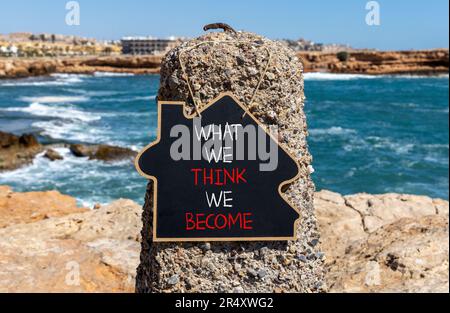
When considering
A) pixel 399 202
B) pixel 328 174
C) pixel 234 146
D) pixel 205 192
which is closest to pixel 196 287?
pixel 205 192

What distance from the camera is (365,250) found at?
587cm

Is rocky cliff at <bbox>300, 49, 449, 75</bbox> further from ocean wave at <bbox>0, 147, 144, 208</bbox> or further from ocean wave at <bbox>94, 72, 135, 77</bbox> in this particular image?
ocean wave at <bbox>0, 147, 144, 208</bbox>

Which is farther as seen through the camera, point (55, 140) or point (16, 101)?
point (16, 101)

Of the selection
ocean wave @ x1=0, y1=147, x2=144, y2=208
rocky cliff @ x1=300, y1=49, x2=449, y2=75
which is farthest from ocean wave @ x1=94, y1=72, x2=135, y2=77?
ocean wave @ x1=0, y1=147, x2=144, y2=208

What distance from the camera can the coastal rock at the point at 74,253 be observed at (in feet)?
16.8

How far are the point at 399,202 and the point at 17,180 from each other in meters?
12.8

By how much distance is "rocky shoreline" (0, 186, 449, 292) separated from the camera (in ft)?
16.6

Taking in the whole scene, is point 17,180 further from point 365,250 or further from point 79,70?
point 79,70

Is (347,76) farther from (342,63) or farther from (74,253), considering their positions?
(74,253)

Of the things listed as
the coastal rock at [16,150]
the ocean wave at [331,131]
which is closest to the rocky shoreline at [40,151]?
the coastal rock at [16,150]

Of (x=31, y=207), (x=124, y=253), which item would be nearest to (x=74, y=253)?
(x=124, y=253)

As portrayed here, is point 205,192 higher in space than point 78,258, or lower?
higher

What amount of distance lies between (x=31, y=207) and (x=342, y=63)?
8677cm
